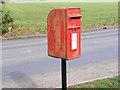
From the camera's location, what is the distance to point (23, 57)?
1021cm

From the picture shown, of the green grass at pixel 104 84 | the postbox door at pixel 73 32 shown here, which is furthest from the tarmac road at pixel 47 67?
the postbox door at pixel 73 32

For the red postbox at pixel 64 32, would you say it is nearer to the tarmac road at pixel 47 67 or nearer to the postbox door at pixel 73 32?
the postbox door at pixel 73 32

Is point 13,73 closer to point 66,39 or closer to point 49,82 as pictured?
point 49,82

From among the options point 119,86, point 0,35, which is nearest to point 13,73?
point 119,86

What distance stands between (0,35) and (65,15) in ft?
45.3

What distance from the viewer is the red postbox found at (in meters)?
4.16

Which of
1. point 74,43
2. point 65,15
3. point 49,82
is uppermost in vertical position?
point 65,15

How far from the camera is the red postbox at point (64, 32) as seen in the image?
4.16 m

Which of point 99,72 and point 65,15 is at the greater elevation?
point 65,15

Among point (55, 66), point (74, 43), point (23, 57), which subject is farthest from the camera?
point (23, 57)

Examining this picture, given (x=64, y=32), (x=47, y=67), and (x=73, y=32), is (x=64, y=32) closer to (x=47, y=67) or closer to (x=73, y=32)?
(x=73, y=32)

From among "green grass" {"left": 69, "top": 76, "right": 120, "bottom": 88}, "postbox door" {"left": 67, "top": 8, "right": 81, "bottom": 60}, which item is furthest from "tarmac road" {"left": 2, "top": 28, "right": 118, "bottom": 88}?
"postbox door" {"left": 67, "top": 8, "right": 81, "bottom": 60}

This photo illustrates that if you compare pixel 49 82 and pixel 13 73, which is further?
pixel 13 73

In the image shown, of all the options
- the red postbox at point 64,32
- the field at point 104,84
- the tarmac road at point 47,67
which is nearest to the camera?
the red postbox at point 64,32
